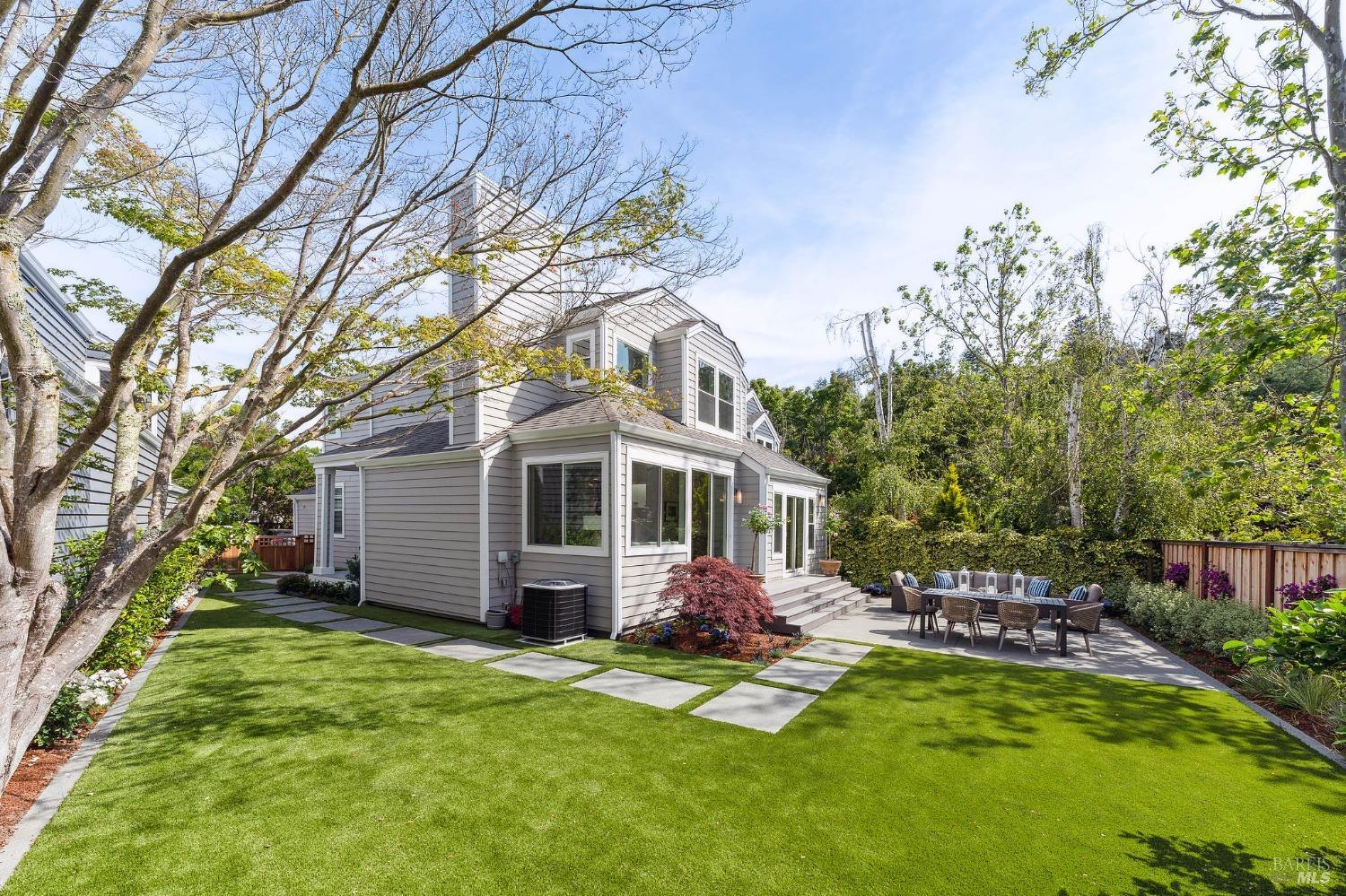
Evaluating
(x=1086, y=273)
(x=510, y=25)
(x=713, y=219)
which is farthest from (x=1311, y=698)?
(x=1086, y=273)

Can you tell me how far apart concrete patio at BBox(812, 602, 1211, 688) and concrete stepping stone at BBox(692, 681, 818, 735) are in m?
3.47

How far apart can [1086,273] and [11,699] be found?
68.0 feet

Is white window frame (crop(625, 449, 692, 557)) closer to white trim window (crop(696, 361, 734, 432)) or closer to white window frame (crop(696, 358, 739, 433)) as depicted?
white window frame (crop(696, 358, 739, 433))

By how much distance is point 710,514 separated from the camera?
11352mm

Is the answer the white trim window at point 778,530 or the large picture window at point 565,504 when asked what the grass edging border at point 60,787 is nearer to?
the large picture window at point 565,504

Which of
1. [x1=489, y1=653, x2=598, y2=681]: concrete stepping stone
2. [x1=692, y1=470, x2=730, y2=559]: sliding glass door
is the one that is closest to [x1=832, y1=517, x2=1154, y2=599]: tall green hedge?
[x1=692, y1=470, x2=730, y2=559]: sliding glass door

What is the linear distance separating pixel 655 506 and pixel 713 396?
4.27m

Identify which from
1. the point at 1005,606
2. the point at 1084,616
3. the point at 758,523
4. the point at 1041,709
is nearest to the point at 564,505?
the point at 758,523

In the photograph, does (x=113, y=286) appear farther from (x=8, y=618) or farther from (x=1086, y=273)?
(x=1086, y=273)

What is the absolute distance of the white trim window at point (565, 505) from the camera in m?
9.20

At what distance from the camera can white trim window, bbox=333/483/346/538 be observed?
1502 cm

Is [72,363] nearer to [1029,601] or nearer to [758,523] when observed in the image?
[758,523]

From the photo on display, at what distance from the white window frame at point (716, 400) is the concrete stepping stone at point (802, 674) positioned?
600 cm

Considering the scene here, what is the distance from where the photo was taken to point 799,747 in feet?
16.4
